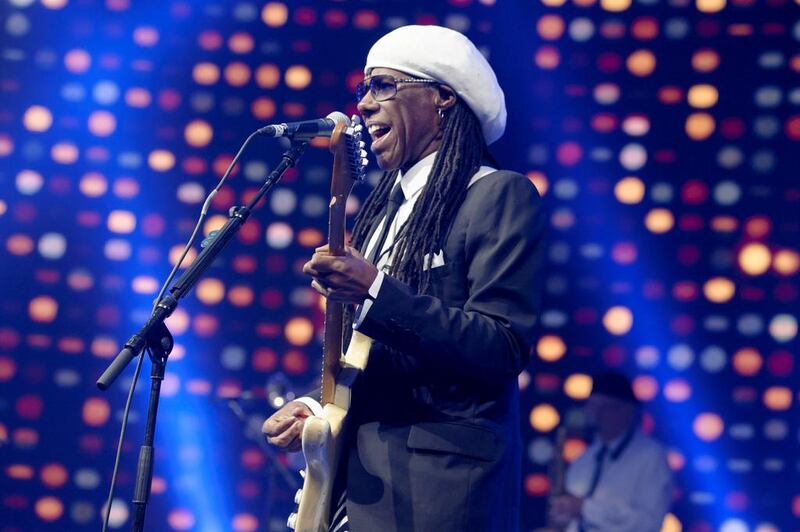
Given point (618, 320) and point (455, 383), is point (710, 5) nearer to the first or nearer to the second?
point (618, 320)

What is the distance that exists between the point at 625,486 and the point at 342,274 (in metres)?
3.71

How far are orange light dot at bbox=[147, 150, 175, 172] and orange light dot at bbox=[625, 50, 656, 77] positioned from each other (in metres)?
2.41

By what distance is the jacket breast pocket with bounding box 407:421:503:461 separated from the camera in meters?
2.25

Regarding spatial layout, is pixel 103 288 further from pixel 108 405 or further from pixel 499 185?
pixel 499 185

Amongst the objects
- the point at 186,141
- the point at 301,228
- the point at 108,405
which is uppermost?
the point at 186,141

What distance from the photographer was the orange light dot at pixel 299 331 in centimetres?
572

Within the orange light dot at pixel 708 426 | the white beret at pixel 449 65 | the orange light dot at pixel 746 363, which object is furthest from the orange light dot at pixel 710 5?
the white beret at pixel 449 65

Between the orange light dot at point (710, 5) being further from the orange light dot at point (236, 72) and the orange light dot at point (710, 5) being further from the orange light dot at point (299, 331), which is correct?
the orange light dot at point (299, 331)

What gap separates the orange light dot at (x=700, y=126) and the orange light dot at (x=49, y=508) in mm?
3736

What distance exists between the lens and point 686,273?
216 inches

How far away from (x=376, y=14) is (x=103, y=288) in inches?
79.6

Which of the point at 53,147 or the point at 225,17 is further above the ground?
the point at 225,17

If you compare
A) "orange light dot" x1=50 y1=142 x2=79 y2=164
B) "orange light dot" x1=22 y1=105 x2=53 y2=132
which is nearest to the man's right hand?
"orange light dot" x1=50 y1=142 x2=79 y2=164

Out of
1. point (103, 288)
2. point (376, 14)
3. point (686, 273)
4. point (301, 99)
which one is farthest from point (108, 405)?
point (686, 273)
